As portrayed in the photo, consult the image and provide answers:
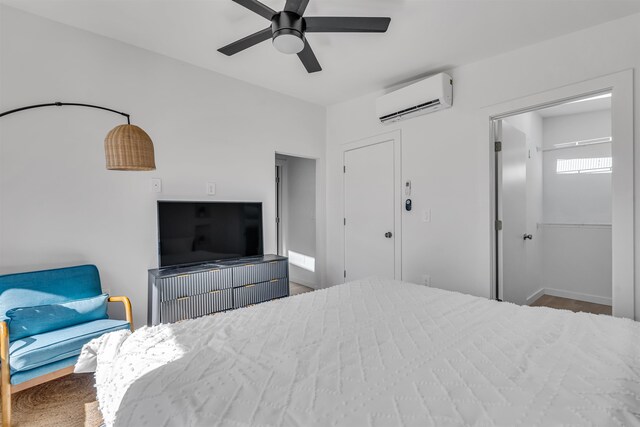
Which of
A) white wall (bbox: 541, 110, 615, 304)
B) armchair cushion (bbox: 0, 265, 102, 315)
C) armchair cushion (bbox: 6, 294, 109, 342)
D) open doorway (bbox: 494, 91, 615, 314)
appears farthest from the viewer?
white wall (bbox: 541, 110, 615, 304)

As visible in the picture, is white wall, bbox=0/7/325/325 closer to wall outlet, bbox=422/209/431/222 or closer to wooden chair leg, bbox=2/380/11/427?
wooden chair leg, bbox=2/380/11/427

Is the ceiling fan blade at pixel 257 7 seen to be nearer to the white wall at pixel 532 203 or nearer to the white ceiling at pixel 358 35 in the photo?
the white ceiling at pixel 358 35

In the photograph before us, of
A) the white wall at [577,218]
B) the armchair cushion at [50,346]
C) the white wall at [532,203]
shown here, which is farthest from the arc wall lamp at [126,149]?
the white wall at [577,218]

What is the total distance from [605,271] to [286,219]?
4317 millimetres

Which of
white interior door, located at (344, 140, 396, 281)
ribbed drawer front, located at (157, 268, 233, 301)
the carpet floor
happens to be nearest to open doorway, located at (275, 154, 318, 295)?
white interior door, located at (344, 140, 396, 281)

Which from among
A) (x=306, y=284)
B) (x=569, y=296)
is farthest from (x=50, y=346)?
(x=569, y=296)

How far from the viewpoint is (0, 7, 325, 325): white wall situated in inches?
87.2

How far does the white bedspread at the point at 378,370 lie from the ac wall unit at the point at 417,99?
7.17 ft

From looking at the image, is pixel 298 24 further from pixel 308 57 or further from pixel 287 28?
pixel 308 57

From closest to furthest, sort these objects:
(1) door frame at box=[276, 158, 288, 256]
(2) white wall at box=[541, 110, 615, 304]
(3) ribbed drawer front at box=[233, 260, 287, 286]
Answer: (3) ribbed drawer front at box=[233, 260, 287, 286]
(2) white wall at box=[541, 110, 615, 304]
(1) door frame at box=[276, 158, 288, 256]

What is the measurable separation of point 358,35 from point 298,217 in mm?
2959

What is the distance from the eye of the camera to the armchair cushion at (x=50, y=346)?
170 cm

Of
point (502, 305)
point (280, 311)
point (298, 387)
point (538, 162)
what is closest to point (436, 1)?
point (502, 305)

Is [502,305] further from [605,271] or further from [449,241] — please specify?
[605,271]
